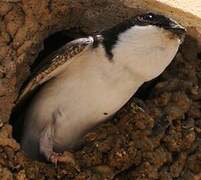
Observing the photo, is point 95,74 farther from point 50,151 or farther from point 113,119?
point 50,151

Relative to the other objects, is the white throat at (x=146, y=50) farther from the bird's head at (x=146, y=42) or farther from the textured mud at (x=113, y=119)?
the textured mud at (x=113, y=119)

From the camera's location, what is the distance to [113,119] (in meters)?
3.36

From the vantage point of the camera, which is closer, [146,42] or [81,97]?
[146,42]

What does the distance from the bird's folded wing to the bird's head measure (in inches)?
4.2

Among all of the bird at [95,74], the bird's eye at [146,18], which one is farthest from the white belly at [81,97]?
the bird's eye at [146,18]

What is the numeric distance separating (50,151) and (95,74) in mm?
383

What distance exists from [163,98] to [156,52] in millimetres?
416

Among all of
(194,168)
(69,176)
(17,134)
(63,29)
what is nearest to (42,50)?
(63,29)

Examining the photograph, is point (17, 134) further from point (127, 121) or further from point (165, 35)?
point (165, 35)

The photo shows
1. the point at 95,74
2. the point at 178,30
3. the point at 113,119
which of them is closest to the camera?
the point at 178,30

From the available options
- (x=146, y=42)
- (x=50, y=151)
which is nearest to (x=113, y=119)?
(x=50, y=151)

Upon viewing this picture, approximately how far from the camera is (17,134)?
3561mm

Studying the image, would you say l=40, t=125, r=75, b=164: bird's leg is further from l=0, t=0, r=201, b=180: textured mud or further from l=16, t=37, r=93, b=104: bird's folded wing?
l=16, t=37, r=93, b=104: bird's folded wing

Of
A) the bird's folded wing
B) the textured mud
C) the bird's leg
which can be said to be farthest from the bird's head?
the bird's leg
